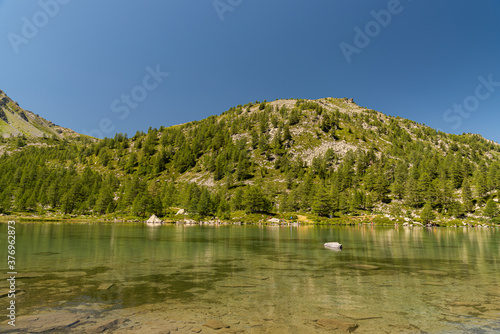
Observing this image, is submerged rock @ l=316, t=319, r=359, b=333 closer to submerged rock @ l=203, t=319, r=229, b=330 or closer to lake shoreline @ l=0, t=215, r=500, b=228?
submerged rock @ l=203, t=319, r=229, b=330

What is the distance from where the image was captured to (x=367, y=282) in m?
18.0

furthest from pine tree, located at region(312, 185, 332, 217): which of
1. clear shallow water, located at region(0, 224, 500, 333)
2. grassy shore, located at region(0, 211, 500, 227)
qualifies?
clear shallow water, located at region(0, 224, 500, 333)

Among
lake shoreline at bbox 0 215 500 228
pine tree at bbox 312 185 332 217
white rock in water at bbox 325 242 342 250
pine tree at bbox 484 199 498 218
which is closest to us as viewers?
white rock in water at bbox 325 242 342 250

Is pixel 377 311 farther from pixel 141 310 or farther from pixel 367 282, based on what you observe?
pixel 141 310

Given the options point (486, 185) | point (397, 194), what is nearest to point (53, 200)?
point (397, 194)

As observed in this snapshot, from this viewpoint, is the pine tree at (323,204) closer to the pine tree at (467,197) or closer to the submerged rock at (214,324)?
the pine tree at (467,197)

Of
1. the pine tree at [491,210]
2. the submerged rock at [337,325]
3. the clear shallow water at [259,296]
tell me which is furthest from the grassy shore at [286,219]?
the submerged rock at [337,325]

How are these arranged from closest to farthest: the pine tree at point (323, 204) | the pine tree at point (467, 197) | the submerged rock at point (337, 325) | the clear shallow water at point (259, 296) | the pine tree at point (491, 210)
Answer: the submerged rock at point (337, 325)
the clear shallow water at point (259, 296)
the pine tree at point (491, 210)
the pine tree at point (467, 197)
the pine tree at point (323, 204)

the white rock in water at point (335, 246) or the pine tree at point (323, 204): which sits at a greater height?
the pine tree at point (323, 204)

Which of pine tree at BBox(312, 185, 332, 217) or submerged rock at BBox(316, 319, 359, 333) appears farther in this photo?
pine tree at BBox(312, 185, 332, 217)

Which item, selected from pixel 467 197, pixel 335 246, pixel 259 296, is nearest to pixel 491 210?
pixel 467 197

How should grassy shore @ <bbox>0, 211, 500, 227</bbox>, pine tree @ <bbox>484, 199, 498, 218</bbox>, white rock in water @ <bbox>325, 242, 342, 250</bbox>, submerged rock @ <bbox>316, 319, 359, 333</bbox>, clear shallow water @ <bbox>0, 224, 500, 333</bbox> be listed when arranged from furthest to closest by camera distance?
pine tree @ <bbox>484, 199, 498, 218</bbox>
grassy shore @ <bbox>0, 211, 500, 227</bbox>
white rock in water @ <bbox>325, 242, 342, 250</bbox>
clear shallow water @ <bbox>0, 224, 500, 333</bbox>
submerged rock @ <bbox>316, 319, 359, 333</bbox>

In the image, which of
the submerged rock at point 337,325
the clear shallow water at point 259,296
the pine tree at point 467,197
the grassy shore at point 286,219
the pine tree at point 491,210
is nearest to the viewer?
the submerged rock at point 337,325

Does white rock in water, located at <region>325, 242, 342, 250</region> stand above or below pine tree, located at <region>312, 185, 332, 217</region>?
below
